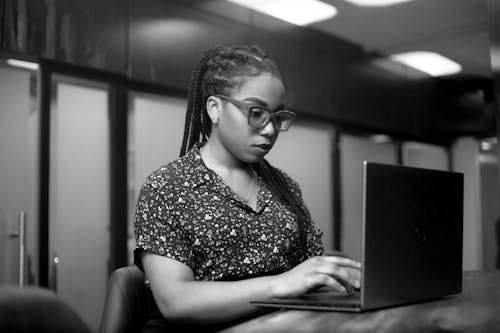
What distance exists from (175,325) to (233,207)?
31cm

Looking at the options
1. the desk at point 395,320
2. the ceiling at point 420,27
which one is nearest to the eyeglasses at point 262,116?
the desk at point 395,320

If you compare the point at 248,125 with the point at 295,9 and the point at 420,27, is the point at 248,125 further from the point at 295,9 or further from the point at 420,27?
the point at 420,27

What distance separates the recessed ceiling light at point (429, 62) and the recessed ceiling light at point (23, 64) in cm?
382

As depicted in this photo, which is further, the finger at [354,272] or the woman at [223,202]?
the woman at [223,202]

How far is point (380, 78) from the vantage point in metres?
6.34

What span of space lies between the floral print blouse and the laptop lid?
0.43 metres

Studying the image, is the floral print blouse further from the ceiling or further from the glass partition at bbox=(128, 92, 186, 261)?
the ceiling

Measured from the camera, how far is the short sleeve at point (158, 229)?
1384mm

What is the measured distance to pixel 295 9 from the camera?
5223 millimetres

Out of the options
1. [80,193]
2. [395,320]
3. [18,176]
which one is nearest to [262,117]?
[395,320]

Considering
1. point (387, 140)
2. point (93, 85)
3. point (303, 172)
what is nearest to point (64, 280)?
point (93, 85)

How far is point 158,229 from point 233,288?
0.93 ft

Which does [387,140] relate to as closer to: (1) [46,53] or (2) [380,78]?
(2) [380,78]

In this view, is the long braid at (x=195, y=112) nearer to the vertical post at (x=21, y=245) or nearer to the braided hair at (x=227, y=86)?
the braided hair at (x=227, y=86)
